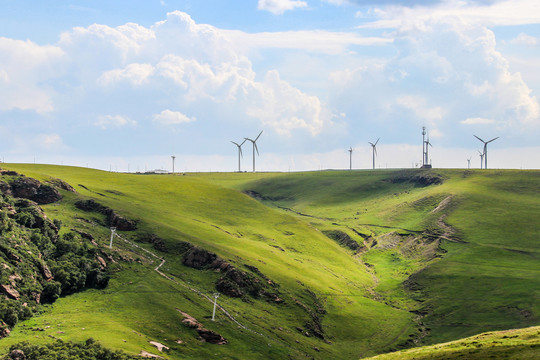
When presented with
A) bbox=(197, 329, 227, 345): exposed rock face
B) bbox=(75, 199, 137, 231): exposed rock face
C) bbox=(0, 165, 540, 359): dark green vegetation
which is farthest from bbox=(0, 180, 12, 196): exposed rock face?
bbox=(197, 329, 227, 345): exposed rock face

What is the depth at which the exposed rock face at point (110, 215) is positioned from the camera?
154000mm

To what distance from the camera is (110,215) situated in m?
157

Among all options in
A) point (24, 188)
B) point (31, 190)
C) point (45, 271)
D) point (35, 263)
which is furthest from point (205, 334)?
point (24, 188)

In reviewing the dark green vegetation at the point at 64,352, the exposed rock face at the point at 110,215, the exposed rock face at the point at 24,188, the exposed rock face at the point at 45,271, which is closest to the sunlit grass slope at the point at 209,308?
the exposed rock face at the point at 110,215

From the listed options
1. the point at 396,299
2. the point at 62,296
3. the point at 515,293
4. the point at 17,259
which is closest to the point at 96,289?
the point at 62,296

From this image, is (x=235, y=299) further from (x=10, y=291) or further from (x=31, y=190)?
(x=31, y=190)

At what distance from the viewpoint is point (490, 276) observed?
191 metres

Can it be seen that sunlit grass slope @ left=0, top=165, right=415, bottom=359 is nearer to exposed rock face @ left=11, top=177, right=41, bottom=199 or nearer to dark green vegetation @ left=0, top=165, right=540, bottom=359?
dark green vegetation @ left=0, top=165, right=540, bottom=359

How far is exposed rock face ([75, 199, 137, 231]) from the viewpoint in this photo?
154 m

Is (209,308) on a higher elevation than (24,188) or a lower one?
lower

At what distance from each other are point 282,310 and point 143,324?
4715 centimetres

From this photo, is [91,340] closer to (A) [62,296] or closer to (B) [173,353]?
(B) [173,353]

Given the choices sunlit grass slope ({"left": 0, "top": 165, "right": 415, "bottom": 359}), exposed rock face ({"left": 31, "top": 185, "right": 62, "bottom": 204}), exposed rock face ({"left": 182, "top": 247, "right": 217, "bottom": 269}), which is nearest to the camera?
sunlit grass slope ({"left": 0, "top": 165, "right": 415, "bottom": 359})

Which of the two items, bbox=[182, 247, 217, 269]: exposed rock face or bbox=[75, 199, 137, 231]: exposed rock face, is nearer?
bbox=[182, 247, 217, 269]: exposed rock face
